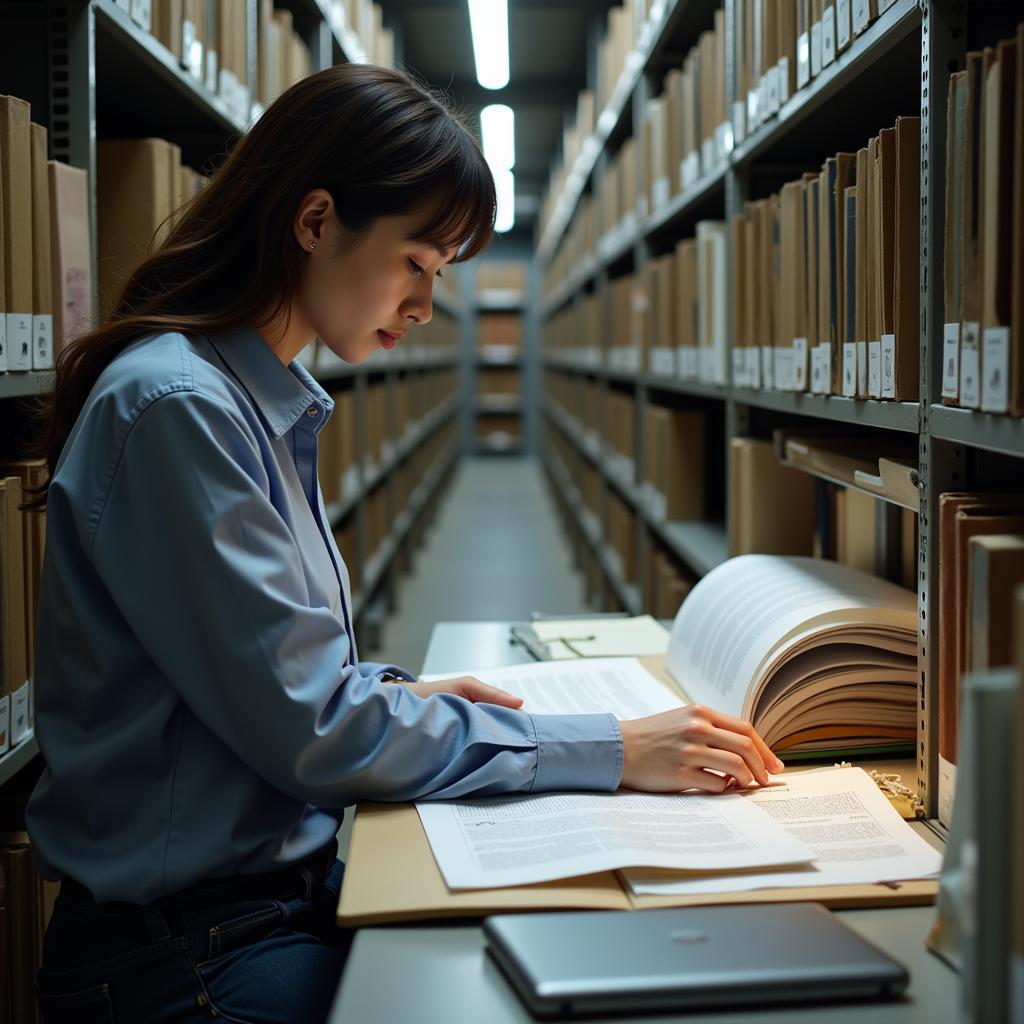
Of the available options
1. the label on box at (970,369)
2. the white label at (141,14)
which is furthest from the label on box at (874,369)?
the white label at (141,14)

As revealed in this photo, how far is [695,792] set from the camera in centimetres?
109

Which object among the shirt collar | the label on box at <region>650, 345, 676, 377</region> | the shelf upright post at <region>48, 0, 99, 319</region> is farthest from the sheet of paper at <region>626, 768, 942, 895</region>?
the label on box at <region>650, 345, 676, 377</region>

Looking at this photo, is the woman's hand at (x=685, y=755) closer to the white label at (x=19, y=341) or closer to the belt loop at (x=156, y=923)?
the belt loop at (x=156, y=923)

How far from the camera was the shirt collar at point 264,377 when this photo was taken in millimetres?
1118

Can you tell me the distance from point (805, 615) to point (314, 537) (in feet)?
1.76

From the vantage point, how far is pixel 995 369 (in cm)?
91

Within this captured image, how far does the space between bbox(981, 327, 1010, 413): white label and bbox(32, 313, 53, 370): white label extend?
1037 millimetres

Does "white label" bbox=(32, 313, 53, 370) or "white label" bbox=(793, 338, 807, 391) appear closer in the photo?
"white label" bbox=(32, 313, 53, 370)

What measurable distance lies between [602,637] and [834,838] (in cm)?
86

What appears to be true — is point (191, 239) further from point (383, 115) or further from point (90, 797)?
point (90, 797)

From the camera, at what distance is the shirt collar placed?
3.67 ft

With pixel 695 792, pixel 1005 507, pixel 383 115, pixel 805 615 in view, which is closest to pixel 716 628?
pixel 805 615

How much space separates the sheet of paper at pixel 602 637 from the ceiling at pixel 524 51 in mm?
3679

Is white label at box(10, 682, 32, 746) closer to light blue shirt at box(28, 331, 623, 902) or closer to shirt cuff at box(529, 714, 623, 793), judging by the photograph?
light blue shirt at box(28, 331, 623, 902)
